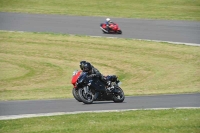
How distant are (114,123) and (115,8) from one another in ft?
125

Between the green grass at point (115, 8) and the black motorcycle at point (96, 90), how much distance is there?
90.9ft

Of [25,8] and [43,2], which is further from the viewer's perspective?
[43,2]

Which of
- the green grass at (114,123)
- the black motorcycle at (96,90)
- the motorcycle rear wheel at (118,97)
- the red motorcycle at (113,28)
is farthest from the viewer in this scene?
the red motorcycle at (113,28)

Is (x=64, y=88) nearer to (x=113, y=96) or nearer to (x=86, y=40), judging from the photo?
(x=113, y=96)

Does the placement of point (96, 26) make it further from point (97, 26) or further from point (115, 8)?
point (115, 8)

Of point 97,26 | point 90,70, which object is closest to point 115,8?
point 97,26

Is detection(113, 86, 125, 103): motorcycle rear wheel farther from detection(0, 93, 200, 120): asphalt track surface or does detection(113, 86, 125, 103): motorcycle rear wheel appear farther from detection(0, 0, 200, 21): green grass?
detection(0, 0, 200, 21): green grass

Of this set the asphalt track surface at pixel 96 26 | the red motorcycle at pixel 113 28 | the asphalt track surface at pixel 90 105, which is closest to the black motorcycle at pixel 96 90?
the asphalt track surface at pixel 90 105

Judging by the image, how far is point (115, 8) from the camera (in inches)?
2042

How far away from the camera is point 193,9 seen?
169 feet

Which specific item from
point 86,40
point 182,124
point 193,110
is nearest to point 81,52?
point 86,40

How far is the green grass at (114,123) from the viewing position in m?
13.7

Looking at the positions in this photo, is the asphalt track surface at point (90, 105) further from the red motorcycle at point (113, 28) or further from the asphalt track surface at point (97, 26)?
the red motorcycle at point (113, 28)

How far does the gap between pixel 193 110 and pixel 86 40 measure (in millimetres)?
21871
